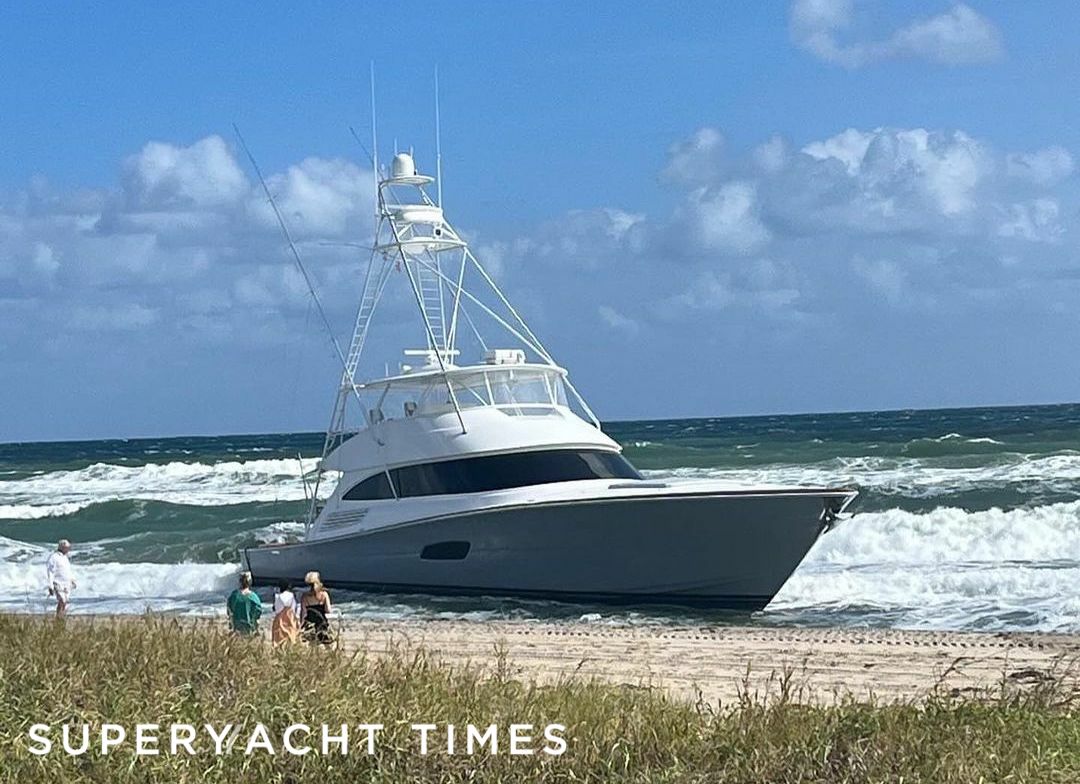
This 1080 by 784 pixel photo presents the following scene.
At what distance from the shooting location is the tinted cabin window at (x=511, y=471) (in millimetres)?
16531

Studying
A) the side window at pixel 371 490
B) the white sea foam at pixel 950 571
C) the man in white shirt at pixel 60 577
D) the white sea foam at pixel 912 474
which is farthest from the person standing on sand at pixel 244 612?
the white sea foam at pixel 912 474

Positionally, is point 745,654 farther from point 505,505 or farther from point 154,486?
point 154,486

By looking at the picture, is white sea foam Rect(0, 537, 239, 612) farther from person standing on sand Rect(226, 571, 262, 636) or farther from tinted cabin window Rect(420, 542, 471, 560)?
person standing on sand Rect(226, 571, 262, 636)

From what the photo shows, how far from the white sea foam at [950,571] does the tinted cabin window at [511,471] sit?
278 centimetres

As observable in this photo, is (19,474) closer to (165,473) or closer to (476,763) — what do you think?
(165,473)

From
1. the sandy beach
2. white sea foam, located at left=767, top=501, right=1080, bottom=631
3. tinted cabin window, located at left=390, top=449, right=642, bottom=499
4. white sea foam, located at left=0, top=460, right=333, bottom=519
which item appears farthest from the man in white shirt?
white sea foam, located at left=0, top=460, right=333, bottom=519

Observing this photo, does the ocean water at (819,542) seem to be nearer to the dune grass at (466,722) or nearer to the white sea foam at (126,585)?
the white sea foam at (126,585)

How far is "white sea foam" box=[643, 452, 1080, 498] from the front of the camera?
3404 cm

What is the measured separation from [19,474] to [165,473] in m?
13.0

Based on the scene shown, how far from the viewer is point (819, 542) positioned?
2308 cm

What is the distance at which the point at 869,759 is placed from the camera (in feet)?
19.6

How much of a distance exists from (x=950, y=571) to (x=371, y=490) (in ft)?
27.6

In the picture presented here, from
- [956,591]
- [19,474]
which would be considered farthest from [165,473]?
[956,591]

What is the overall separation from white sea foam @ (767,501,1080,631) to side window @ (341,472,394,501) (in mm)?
5095
